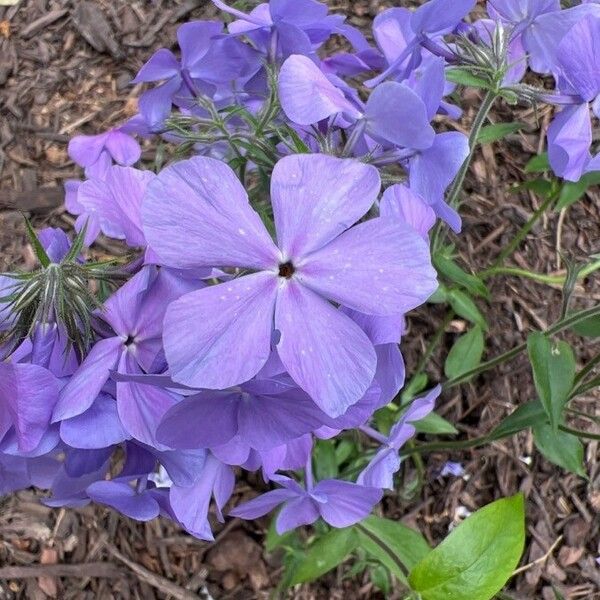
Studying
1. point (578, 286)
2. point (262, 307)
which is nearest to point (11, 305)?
point (262, 307)

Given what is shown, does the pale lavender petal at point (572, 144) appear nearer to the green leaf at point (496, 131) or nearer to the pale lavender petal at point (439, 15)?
the pale lavender petal at point (439, 15)

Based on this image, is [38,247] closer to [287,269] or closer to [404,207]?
[287,269]

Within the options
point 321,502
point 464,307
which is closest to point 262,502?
point 321,502

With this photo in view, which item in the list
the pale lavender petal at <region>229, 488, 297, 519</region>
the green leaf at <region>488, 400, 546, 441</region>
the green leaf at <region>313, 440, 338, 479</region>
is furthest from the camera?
the green leaf at <region>313, 440, 338, 479</region>

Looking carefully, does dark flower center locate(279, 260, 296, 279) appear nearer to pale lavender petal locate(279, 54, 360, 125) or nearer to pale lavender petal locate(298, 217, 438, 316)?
pale lavender petal locate(298, 217, 438, 316)

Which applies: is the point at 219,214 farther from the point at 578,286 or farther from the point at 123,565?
the point at 578,286

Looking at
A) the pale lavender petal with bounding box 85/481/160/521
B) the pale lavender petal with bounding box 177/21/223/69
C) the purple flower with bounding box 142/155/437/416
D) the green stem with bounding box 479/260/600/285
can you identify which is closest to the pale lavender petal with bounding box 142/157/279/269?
the purple flower with bounding box 142/155/437/416
